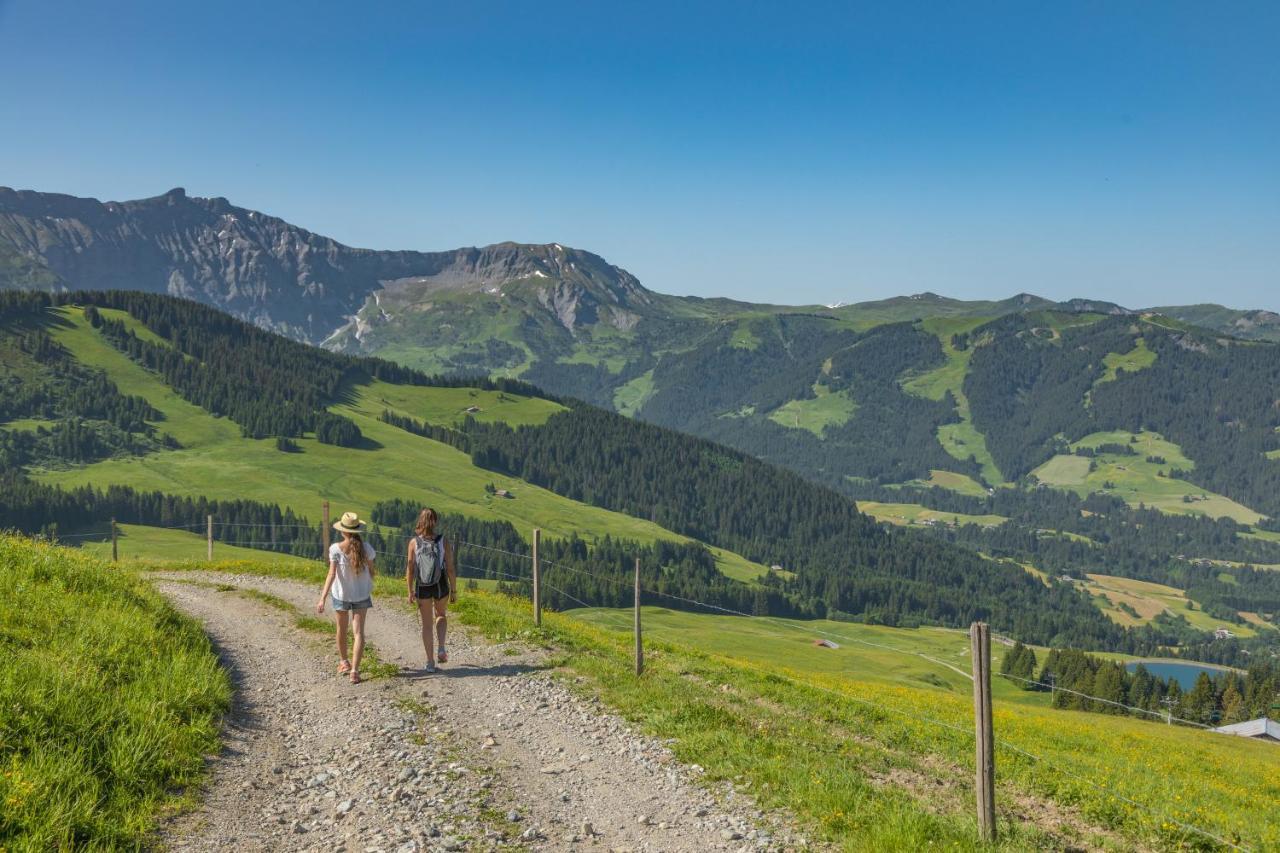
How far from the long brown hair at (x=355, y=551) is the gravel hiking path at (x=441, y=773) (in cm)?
264

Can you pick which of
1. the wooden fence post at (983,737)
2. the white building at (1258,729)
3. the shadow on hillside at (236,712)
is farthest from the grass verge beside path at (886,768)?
the white building at (1258,729)

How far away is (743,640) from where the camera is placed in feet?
541

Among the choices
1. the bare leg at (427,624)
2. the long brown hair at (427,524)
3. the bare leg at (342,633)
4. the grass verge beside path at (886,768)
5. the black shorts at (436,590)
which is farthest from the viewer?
the black shorts at (436,590)

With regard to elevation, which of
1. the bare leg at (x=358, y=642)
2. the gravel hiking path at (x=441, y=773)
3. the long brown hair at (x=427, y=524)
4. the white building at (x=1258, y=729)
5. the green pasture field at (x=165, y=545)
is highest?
the long brown hair at (x=427, y=524)

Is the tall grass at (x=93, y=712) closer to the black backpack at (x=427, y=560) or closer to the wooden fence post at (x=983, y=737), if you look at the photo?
the black backpack at (x=427, y=560)

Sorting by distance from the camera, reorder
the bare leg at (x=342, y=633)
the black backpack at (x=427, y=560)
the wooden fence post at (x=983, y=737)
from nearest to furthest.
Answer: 1. the wooden fence post at (x=983, y=737)
2. the bare leg at (x=342, y=633)
3. the black backpack at (x=427, y=560)

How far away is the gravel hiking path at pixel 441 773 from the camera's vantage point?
11766 millimetres

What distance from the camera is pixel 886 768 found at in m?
16.0

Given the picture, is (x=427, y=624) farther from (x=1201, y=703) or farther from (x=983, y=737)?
(x=1201, y=703)

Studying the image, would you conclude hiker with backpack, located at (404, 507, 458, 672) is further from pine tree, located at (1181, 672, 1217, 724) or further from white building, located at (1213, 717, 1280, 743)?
pine tree, located at (1181, 672, 1217, 724)

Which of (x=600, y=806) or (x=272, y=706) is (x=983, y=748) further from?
(x=272, y=706)

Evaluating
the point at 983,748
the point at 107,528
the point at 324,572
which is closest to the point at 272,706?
the point at 983,748

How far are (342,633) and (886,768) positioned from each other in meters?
12.5

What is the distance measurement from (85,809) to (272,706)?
6.61 metres
